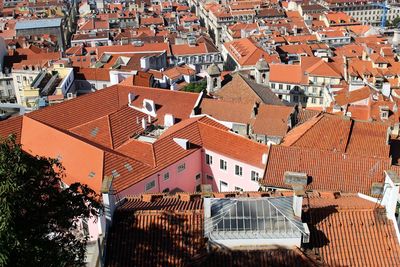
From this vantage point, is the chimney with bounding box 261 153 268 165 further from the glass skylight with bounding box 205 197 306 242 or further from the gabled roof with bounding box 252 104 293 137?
the glass skylight with bounding box 205 197 306 242

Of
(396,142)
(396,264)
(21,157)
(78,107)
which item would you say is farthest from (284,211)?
(78,107)

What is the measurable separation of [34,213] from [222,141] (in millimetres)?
25486

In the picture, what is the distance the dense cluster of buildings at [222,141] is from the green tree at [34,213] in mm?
3295

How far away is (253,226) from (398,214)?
7051mm

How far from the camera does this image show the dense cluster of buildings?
55.1 ft

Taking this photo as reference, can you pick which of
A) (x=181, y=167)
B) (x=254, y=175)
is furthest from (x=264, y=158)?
(x=181, y=167)

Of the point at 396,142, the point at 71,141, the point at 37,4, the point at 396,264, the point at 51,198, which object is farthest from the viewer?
the point at 37,4

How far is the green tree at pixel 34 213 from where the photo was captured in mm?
11516

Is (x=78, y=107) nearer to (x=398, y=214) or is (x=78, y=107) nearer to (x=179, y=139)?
(x=179, y=139)

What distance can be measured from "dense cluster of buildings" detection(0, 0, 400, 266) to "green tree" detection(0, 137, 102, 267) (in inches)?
130

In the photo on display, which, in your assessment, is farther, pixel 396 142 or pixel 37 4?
pixel 37 4

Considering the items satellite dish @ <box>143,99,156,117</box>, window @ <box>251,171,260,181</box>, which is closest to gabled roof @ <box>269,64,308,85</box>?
satellite dish @ <box>143,99,156,117</box>

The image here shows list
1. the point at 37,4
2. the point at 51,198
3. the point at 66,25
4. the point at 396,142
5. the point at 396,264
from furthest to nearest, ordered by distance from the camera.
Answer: the point at 37,4, the point at 66,25, the point at 396,142, the point at 396,264, the point at 51,198

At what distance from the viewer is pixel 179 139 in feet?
119
